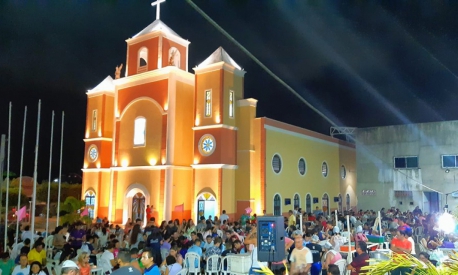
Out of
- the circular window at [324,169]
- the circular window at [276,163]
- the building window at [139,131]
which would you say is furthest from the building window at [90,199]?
the circular window at [324,169]

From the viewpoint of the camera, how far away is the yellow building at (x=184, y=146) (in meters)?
22.6

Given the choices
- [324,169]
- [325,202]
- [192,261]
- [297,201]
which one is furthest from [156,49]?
[192,261]

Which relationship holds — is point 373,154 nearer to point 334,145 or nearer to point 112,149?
point 334,145

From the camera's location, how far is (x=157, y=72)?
23.7 meters

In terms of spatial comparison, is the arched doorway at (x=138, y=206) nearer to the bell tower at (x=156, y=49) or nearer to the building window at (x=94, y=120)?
the building window at (x=94, y=120)

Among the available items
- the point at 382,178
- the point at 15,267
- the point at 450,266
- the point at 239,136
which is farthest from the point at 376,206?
the point at 450,266

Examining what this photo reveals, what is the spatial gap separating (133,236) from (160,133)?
1151cm

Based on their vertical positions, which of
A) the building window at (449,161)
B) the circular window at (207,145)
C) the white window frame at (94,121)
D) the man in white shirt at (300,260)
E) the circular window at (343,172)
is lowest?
the man in white shirt at (300,260)

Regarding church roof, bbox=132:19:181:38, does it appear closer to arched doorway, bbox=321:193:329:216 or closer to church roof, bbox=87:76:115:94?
church roof, bbox=87:76:115:94

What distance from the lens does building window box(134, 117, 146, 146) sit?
24266 mm

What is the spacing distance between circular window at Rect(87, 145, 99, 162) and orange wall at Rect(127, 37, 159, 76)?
5.75 meters

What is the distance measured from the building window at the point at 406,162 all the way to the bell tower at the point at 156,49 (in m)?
15.7

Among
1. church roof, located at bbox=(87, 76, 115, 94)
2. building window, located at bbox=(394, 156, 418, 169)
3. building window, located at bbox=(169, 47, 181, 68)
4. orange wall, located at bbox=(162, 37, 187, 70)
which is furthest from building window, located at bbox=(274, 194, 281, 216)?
church roof, located at bbox=(87, 76, 115, 94)

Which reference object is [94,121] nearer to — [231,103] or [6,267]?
[231,103]
